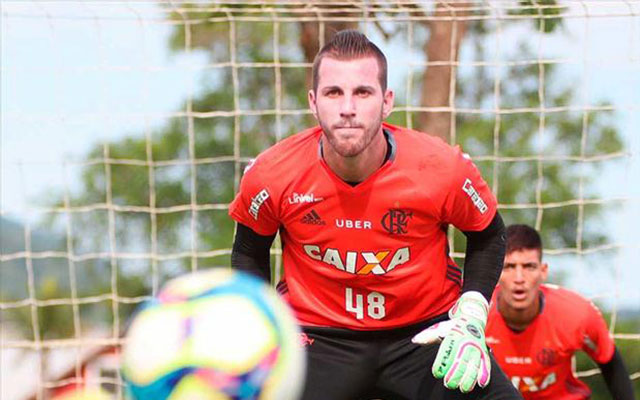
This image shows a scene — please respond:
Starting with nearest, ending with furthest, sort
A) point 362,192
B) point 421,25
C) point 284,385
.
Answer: point 284,385 → point 362,192 → point 421,25

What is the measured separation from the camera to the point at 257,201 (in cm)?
382

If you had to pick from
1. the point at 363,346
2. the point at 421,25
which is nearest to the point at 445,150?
the point at 363,346

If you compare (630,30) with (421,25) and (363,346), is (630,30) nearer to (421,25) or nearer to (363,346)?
(421,25)

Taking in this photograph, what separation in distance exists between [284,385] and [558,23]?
5.30 metres

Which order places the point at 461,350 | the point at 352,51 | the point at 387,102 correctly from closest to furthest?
the point at 461,350
the point at 352,51
the point at 387,102

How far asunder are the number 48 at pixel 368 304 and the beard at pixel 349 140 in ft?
1.90

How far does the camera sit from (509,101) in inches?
518

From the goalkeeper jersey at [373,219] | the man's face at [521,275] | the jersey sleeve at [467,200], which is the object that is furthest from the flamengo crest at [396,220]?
the man's face at [521,275]

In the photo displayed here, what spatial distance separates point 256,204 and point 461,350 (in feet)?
3.05

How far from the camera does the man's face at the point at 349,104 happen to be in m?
3.51

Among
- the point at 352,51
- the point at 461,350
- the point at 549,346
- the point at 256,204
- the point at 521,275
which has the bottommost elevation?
the point at 549,346

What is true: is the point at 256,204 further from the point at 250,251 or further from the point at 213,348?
the point at 213,348

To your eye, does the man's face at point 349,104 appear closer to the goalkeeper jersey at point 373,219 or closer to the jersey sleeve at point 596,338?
the goalkeeper jersey at point 373,219

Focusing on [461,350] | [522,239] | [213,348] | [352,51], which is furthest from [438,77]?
[213,348]
